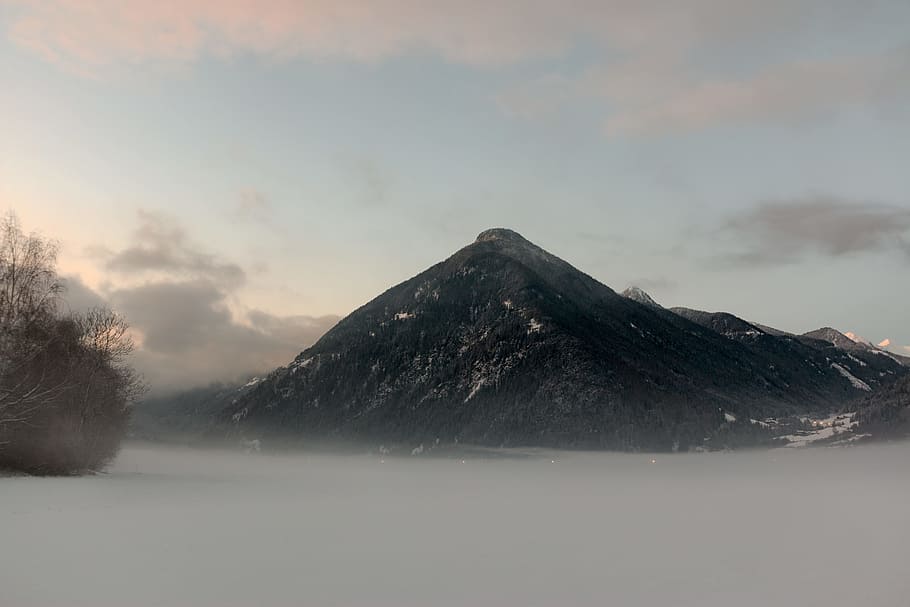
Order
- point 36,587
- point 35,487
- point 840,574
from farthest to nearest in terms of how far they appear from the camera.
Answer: point 35,487, point 840,574, point 36,587

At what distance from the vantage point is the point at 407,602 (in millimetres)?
23750

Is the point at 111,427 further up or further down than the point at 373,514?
further up

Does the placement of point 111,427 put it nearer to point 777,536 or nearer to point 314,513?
point 314,513

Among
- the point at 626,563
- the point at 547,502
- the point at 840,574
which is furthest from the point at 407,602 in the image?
the point at 547,502

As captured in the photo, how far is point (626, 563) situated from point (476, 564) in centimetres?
797

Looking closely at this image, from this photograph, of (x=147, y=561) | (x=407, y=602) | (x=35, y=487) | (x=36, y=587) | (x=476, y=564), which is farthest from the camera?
(x=35, y=487)

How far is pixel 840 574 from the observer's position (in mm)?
34156

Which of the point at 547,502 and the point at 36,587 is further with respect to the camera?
the point at 547,502

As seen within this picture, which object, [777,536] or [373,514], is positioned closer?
[777,536]

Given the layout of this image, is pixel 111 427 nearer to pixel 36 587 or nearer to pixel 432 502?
pixel 432 502

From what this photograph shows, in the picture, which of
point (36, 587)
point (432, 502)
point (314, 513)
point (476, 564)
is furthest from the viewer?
point (432, 502)

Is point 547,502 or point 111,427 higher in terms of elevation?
point 111,427

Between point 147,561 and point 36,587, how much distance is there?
6043 mm

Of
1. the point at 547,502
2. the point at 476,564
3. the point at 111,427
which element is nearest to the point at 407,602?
the point at 476,564
